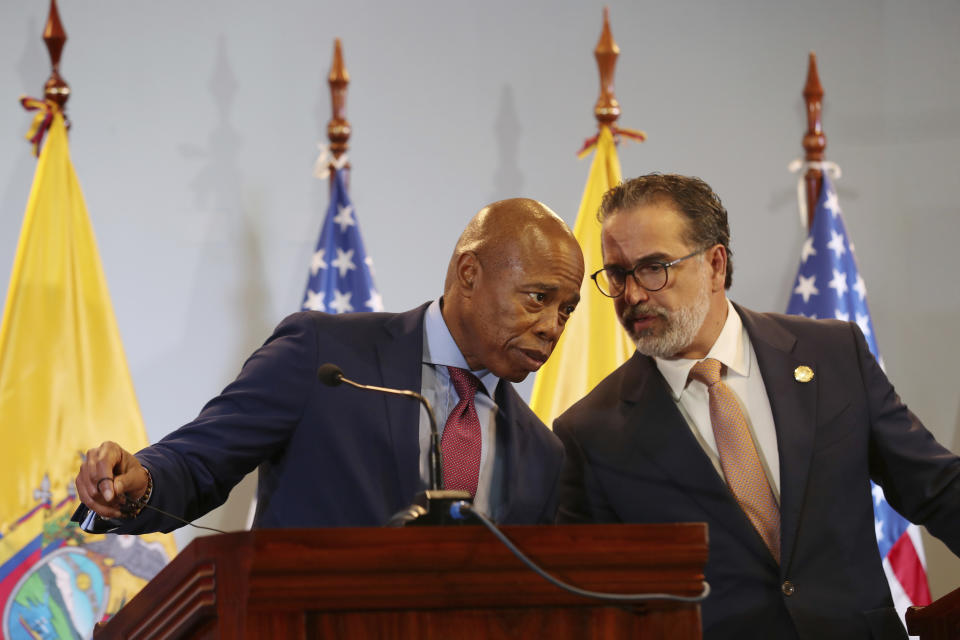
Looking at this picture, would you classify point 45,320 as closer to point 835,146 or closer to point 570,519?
point 570,519

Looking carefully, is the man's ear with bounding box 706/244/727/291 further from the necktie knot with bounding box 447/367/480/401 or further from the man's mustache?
the necktie knot with bounding box 447/367/480/401

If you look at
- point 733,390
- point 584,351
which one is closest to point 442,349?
point 733,390

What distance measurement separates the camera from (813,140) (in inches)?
174

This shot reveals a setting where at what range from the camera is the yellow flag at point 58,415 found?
3533 mm

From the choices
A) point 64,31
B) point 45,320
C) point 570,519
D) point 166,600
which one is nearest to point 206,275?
point 45,320

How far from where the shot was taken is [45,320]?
3662mm

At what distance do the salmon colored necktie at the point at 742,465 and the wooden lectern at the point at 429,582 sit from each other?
3.38 feet

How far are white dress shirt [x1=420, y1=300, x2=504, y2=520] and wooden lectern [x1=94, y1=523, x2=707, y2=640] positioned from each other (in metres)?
0.88

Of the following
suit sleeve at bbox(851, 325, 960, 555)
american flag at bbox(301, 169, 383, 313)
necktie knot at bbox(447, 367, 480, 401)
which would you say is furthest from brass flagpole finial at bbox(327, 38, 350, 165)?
suit sleeve at bbox(851, 325, 960, 555)

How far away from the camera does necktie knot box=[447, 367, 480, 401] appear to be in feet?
7.70

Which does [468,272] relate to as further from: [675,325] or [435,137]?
[435,137]

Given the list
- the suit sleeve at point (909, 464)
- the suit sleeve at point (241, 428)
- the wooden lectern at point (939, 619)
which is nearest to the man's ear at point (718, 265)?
the suit sleeve at point (909, 464)

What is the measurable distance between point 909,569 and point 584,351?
1436mm

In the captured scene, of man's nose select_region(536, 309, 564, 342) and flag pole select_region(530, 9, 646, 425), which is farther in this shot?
flag pole select_region(530, 9, 646, 425)
